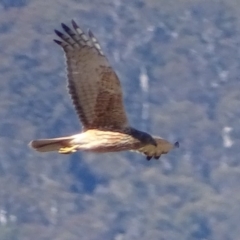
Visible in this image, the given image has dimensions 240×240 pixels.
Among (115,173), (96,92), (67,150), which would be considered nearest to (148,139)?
(96,92)

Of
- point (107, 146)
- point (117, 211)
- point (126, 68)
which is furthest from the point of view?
point (126, 68)

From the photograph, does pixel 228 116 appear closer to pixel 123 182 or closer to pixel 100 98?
pixel 123 182

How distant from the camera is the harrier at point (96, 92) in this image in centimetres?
1226

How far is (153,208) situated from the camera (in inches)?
7077

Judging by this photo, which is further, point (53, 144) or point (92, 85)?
point (92, 85)

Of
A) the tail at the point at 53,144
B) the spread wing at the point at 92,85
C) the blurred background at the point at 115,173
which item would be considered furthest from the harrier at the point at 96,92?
the blurred background at the point at 115,173

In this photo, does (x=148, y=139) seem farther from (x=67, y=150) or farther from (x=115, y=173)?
(x=115, y=173)

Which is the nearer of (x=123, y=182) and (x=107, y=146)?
(x=107, y=146)

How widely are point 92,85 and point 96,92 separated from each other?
0.09 meters

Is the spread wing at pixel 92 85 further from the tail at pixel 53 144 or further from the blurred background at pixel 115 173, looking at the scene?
the blurred background at pixel 115 173

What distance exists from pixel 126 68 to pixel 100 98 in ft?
615

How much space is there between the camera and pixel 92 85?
1247 centimetres

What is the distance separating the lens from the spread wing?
1236 cm

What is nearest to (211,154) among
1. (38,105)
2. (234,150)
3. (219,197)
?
(234,150)
